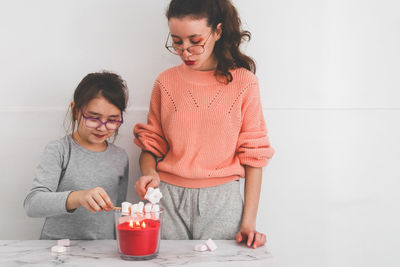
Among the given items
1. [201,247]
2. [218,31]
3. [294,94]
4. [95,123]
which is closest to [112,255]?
[201,247]

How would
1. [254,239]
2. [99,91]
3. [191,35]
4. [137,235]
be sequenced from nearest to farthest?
[137,235], [254,239], [191,35], [99,91]

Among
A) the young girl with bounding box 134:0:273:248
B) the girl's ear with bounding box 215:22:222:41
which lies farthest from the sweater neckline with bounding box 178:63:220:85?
the girl's ear with bounding box 215:22:222:41

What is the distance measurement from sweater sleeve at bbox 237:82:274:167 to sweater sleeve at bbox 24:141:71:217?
1.78 feet

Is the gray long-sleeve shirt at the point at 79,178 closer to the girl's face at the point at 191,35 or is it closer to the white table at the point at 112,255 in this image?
the white table at the point at 112,255

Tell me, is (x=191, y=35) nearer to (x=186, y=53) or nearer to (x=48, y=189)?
(x=186, y=53)

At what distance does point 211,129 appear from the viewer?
49.6 inches

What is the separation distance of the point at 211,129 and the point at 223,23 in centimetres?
34

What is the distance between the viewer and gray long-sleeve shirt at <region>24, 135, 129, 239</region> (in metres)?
1.27

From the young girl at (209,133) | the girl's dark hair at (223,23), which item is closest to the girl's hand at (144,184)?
the young girl at (209,133)

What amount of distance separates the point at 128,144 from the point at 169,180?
12.7 inches

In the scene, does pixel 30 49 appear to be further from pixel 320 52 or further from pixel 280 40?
pixel 320 52

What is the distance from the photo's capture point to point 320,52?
1.48 m

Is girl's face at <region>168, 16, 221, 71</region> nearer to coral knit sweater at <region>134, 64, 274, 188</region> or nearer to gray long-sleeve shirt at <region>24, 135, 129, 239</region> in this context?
coral knit sweater at <region>134, 64, 274, 188</region>

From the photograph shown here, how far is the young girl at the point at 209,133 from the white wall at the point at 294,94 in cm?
21
